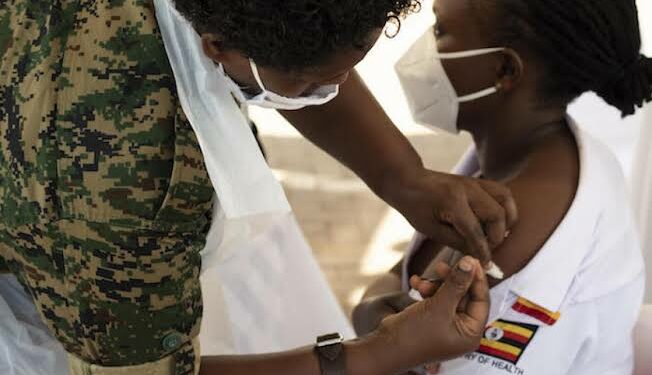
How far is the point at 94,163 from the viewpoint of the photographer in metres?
0.78

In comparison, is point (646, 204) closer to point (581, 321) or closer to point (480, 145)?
point (480, 145)

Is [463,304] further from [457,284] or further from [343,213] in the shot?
[343,213]

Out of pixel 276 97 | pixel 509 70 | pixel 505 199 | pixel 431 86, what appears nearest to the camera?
pixel 276 97

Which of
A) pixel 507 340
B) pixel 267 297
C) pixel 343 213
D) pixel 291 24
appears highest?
pixel 291 24

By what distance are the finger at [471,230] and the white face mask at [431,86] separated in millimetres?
271

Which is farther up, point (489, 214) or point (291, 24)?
point (291, 24)

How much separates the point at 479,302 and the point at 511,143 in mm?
357

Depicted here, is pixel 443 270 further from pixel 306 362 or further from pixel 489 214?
pixel 306 362

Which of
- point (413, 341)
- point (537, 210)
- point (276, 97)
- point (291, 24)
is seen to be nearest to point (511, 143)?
point (537, 210)

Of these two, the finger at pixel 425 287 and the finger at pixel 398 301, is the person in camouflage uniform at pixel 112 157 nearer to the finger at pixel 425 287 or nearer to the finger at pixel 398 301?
the finger at pixel 425 287

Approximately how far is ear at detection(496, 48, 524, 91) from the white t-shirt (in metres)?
0.13

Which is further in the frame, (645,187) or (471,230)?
(645,187)

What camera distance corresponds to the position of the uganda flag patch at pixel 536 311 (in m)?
1.12

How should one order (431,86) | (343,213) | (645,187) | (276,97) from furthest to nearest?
(343,213) < (645,187) < (431,86) < (276,97)
